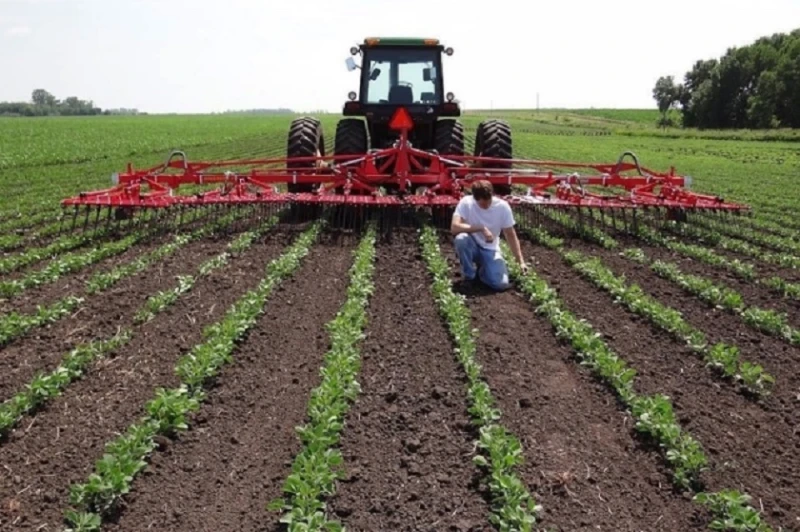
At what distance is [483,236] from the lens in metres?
7.51

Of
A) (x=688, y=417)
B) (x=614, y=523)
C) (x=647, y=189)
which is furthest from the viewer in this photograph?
(x=647, y=189)

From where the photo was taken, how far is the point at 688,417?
466 centimetres

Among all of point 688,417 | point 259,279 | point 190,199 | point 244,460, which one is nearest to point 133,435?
point 244,460

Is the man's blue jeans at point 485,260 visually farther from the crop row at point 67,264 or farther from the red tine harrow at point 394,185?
the crop row at point 67,264

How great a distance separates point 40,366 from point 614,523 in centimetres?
386

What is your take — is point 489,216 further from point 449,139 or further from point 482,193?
point 449,139

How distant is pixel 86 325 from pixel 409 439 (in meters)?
3.18

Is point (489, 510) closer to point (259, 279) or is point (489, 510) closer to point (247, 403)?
point (247, 403)

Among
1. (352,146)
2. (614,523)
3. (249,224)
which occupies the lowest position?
(614,523)

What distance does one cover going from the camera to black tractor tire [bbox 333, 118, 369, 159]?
11391 millimetres

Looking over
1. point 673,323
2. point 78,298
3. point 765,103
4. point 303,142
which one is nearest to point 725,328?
point 673,323

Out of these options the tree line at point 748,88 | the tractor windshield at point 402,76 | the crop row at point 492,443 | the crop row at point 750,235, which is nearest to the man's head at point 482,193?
the crop row at point 492,443

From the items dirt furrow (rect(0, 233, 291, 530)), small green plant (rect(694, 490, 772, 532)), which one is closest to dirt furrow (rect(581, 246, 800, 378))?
small green plant (rect(694, 490, 772, 532))

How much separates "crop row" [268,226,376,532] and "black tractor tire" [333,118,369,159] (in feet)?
16.3
